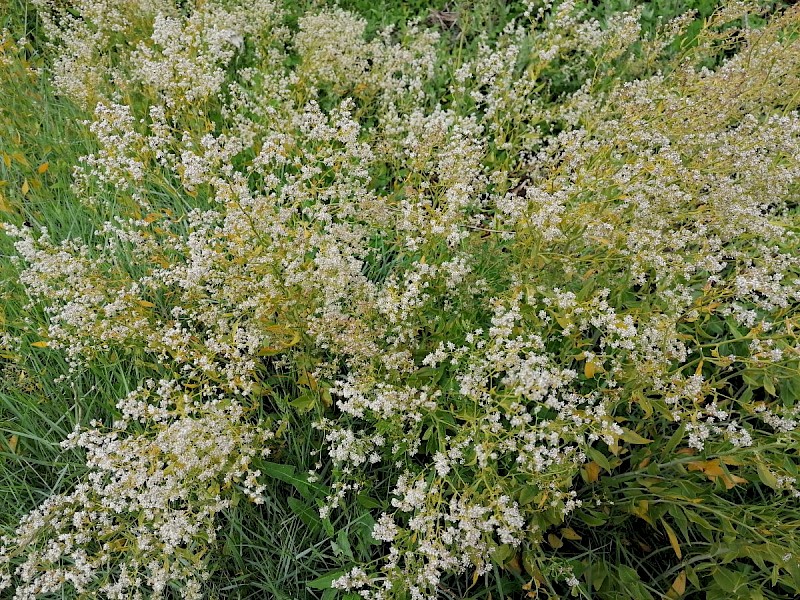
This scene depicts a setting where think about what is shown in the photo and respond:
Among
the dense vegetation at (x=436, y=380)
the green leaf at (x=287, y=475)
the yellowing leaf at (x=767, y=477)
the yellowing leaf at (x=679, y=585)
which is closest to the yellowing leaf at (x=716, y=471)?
the dense vegetation at (x=436, y=380)

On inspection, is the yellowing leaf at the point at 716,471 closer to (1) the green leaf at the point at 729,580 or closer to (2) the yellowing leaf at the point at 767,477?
(2) the yellowing leaf at the point at 767,477

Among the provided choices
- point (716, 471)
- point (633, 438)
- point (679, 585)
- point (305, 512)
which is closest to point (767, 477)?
point (716, 471)

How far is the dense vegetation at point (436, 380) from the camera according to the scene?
2.52 meters

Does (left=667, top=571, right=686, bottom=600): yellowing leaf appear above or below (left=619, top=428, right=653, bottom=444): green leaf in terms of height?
below

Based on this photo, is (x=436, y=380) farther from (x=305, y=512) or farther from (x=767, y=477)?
(x=767, y=477)

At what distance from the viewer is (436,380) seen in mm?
2803

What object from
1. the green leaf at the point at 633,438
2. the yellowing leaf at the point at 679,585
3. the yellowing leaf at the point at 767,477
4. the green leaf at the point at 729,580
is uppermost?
the yellowing leaf at the point at 767,477

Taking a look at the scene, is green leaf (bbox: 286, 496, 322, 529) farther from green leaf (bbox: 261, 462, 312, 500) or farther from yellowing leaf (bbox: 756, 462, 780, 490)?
yellowing leaf (bbox: 756, 462, 780, 490)

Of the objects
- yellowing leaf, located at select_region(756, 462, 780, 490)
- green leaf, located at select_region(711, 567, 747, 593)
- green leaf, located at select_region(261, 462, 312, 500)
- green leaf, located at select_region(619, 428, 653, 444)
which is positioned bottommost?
green leaf, located at select_region(261, 462, 312, 500)

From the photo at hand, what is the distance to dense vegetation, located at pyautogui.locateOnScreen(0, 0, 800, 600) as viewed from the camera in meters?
2.52

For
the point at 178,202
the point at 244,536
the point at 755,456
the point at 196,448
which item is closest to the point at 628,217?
the point at 755,456

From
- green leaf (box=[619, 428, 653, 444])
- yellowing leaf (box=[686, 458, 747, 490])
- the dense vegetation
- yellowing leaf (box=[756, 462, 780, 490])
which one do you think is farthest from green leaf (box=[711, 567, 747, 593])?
green leaf (box=[619, 428, 653, 444])

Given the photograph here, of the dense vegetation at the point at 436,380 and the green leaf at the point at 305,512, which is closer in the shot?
the dense vegetation at the point at 436,380

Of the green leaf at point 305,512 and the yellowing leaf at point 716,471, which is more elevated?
the yellowing leaf at point 716,471
